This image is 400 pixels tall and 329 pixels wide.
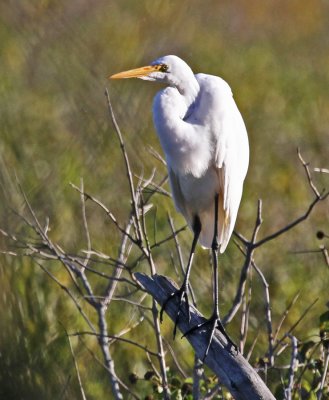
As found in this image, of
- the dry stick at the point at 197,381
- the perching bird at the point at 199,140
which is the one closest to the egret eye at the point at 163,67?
the perching bird at the point at 199,140

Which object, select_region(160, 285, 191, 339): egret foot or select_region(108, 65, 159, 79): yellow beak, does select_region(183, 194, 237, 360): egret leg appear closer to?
select_region(160, 285, 191, 339): egret foot

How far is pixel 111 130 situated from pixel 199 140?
1.72m

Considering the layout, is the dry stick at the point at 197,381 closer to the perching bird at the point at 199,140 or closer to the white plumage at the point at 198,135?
the perching bird at the point at 199,140

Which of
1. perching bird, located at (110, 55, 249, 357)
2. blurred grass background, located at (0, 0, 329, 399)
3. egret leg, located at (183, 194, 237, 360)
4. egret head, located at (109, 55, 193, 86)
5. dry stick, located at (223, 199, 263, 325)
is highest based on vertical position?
egret head, located at (109, 55, 193, 86)

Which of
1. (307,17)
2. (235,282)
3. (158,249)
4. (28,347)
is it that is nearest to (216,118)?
(28,347)

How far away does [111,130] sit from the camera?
415 centimetres

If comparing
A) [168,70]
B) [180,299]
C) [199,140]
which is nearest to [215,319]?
[180,299]

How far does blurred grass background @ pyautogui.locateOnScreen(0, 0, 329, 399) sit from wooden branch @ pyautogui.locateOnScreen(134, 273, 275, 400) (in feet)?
1.99

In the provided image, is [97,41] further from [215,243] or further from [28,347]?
[215,243]

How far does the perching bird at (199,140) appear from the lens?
241 cm

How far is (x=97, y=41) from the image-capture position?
5562mm

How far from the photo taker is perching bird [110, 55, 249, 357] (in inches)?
94.7

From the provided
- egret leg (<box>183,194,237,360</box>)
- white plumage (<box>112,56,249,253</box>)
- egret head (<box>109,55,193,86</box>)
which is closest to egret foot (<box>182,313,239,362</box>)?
egret leg (<box>183,194,237,360</box>)

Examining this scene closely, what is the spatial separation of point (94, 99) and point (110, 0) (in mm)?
2083
